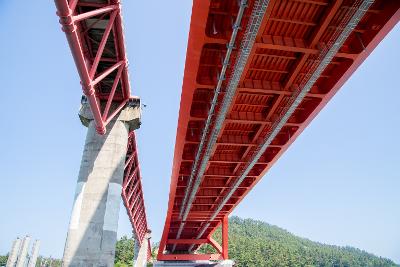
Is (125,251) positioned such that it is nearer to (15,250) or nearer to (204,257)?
(15,250)

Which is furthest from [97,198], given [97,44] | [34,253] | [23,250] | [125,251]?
[125,251]

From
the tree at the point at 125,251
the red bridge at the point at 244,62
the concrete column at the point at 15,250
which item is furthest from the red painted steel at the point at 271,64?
the tree at the point at 125,251

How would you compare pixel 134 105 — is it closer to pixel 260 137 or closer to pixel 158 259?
pixel 260 137

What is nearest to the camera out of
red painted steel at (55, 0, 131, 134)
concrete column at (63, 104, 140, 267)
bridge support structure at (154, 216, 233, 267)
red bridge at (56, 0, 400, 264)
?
red painted steel at (55, 0, 131, 134)

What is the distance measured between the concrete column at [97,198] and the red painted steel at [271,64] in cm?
378

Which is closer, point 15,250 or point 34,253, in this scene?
point 15,250

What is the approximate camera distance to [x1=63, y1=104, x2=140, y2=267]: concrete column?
1284cm

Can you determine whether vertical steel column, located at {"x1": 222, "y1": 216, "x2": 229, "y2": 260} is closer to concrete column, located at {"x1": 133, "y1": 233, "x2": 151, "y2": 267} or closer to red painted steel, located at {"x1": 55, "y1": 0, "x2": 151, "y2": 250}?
concrete column, located at {"x1": 133, "y1": 233, "x2": 151, "y2": 267}

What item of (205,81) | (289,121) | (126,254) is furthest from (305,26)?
(126,254)

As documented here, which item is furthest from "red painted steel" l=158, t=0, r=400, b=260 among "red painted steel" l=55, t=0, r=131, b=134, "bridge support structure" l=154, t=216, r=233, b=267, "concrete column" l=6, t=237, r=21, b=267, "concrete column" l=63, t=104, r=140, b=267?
"concrete column" l=6, t=237, r=21, b=267

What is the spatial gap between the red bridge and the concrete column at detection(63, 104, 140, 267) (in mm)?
240

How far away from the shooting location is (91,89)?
11.0 m

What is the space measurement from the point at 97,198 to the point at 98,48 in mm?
6323

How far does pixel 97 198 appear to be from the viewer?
13602 millimetres
